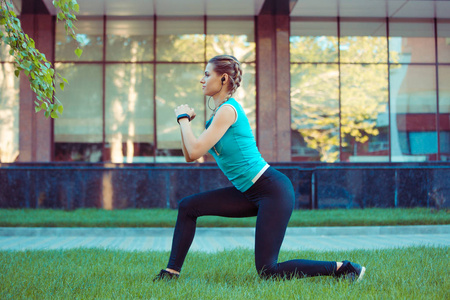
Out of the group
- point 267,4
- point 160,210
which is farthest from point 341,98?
point 160,210

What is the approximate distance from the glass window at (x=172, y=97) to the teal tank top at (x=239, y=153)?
52.0 ft

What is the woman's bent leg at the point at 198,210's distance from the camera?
14.2 feet

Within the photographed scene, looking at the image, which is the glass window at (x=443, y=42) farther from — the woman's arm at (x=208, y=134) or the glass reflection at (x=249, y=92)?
the woman's arm at (x=208, y=134)

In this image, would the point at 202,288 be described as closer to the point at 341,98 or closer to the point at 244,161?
the point at 244,161

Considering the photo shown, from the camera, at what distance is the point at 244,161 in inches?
161

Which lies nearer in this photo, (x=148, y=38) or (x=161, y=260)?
(x=161, y=260)

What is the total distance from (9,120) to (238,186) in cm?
1730

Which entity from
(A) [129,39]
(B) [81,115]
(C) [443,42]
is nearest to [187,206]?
(B) [81,115]

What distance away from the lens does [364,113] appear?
2034 cm

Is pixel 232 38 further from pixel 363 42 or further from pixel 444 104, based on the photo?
pixel 444 104

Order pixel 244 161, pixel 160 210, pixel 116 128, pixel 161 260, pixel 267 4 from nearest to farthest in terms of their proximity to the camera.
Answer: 1. pixel 244 161
2. pixel 161 260
3. pixel 160 210
4. pixel 267 4
5. pixel 116 128

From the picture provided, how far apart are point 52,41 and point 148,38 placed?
3415mm

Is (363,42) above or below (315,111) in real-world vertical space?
above

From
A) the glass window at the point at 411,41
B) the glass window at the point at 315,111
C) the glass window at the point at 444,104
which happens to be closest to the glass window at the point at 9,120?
the glass window at the point at 315,111
